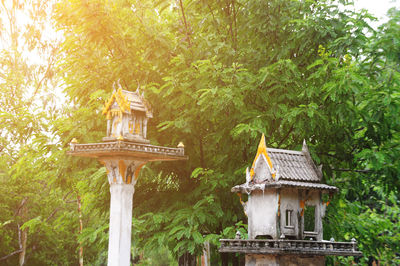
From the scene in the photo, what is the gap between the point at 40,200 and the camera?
3122 cm

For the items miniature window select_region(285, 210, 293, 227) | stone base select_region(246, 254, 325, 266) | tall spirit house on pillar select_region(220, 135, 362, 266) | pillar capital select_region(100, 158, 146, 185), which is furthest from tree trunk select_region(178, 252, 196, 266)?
miniature window select_region(285, 210, 293, 227)

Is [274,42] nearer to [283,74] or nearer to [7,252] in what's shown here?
[283,74]

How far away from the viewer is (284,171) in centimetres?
945

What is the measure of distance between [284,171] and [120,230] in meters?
5.23

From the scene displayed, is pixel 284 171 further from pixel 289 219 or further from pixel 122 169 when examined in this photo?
pixel 122 169

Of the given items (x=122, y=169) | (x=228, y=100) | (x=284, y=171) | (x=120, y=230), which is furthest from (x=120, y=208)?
(x=284, y=171)

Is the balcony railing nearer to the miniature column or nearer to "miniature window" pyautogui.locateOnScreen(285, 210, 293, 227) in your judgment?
"miniature window" pyautogui.locateOnScreen(285, 210, 293, 227)

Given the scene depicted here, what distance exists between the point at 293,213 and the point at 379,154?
4698mm

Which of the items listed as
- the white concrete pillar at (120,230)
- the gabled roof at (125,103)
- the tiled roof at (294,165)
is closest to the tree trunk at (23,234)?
the white concrete pillar at (120,230)

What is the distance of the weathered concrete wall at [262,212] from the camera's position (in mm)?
9273

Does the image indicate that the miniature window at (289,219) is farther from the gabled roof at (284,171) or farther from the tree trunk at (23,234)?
the tree trunk at (23,234)

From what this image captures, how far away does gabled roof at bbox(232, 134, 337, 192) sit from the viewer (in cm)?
923

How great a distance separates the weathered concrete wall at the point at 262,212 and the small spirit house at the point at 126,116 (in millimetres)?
4072

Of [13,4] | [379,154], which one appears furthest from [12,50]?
[379,154]
